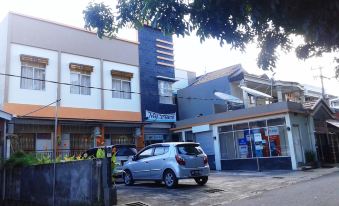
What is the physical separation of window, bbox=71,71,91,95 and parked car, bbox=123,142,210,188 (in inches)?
304

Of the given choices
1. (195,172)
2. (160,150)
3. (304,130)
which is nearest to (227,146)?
(304,130)

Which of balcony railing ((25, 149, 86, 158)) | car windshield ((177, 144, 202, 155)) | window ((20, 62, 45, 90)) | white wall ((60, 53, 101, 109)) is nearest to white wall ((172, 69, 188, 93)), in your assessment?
white wall ((60, 53, 101, 109))

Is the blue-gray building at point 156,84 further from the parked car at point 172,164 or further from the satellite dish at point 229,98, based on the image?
the parked car at point 172,164

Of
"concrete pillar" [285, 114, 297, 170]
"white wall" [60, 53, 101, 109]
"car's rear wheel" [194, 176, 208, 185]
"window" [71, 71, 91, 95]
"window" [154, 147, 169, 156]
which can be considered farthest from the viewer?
"window" [71, 71, 91, 95]

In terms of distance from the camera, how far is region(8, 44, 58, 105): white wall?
17.7 m

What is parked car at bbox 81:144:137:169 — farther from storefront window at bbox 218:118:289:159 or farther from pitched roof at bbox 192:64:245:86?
pitched roof at bbox 192:64:245:86

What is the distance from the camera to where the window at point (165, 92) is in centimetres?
2514

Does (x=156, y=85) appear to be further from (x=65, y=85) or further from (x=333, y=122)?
(x=333, y=122)

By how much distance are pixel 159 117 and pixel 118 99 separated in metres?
3.61

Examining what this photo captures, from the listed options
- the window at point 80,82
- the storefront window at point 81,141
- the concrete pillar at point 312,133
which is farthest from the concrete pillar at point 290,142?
the window at point 80,82

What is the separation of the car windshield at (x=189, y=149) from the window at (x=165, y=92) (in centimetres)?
1150

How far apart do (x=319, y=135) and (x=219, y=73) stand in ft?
29.0

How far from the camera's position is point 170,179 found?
13188mm

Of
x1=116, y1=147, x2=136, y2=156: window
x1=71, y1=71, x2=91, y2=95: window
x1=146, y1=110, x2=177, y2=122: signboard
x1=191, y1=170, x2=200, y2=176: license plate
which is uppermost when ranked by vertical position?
x1=71, y1=71, x2=91, y2=95: window
